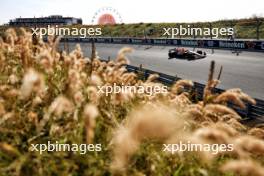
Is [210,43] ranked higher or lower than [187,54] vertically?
higher

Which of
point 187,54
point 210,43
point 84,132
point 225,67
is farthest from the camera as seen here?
point 210,43

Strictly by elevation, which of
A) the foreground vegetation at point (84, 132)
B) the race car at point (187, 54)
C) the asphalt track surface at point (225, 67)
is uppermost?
the foreground vegetation at point (84, 132)

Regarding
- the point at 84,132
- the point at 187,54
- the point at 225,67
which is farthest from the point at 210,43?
the point at 84,132

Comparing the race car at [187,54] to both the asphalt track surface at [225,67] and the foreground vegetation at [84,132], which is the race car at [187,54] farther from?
the foreground vegetation at [84,132]

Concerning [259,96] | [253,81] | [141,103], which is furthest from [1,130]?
[253,81]

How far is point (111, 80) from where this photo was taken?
16.0ft

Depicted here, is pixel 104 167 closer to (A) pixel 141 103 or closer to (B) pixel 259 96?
(A) pixel 141 103

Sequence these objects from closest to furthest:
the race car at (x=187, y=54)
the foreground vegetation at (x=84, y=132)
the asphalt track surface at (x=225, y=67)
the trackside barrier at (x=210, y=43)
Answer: the foreground vegetation at (x=84, y=132) → the asphalt track surface at (x=225, y=67) → the race car at (x=187, y=54) → the trackside barrier at (x=210, y=43)

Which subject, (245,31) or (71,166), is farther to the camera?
(245,31)

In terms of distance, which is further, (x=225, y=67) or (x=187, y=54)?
(x=187, y=54)

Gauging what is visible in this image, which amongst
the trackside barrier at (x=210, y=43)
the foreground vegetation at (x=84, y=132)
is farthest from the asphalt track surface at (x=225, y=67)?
the foreground vegetation at (x=84, y=132)

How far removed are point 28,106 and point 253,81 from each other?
2394 cm

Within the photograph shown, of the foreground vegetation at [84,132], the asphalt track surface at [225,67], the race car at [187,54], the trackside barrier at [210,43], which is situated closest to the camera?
the foreground vegetation at [84,132]

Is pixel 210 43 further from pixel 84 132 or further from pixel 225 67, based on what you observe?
pixel 84 132
